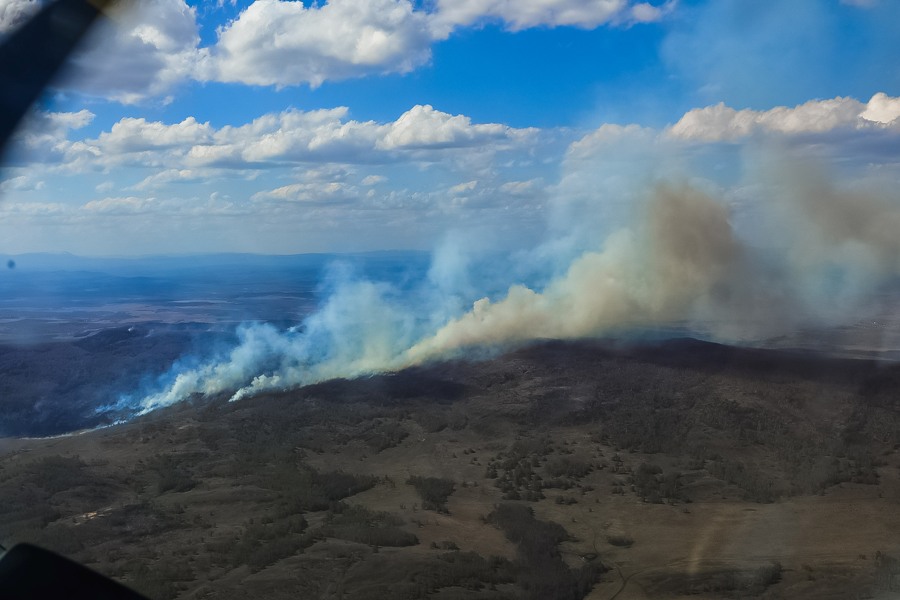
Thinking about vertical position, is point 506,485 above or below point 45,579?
below

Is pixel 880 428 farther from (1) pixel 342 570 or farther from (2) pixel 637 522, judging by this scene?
(1) pixel 342 570

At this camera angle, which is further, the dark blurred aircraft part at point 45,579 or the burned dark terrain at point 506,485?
the burned dark terrain at point 506,485

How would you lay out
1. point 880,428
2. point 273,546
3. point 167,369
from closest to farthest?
point 273,546 < point 880,428 < point 167,369

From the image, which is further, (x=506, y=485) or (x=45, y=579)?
(x=506, y=485)

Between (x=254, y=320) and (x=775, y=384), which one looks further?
(x=254, y=320)

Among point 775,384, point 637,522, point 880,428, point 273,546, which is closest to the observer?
point 273,546

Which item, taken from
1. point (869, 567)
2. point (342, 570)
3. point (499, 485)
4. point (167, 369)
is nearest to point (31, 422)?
point (167, 369)

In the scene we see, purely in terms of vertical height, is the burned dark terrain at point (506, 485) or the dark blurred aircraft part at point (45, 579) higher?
the dark blurred aircraft part at point (45, 579)

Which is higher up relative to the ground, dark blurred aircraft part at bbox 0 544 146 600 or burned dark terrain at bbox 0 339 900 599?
dark blurred aircraft part at bbox 0 544 146 600
